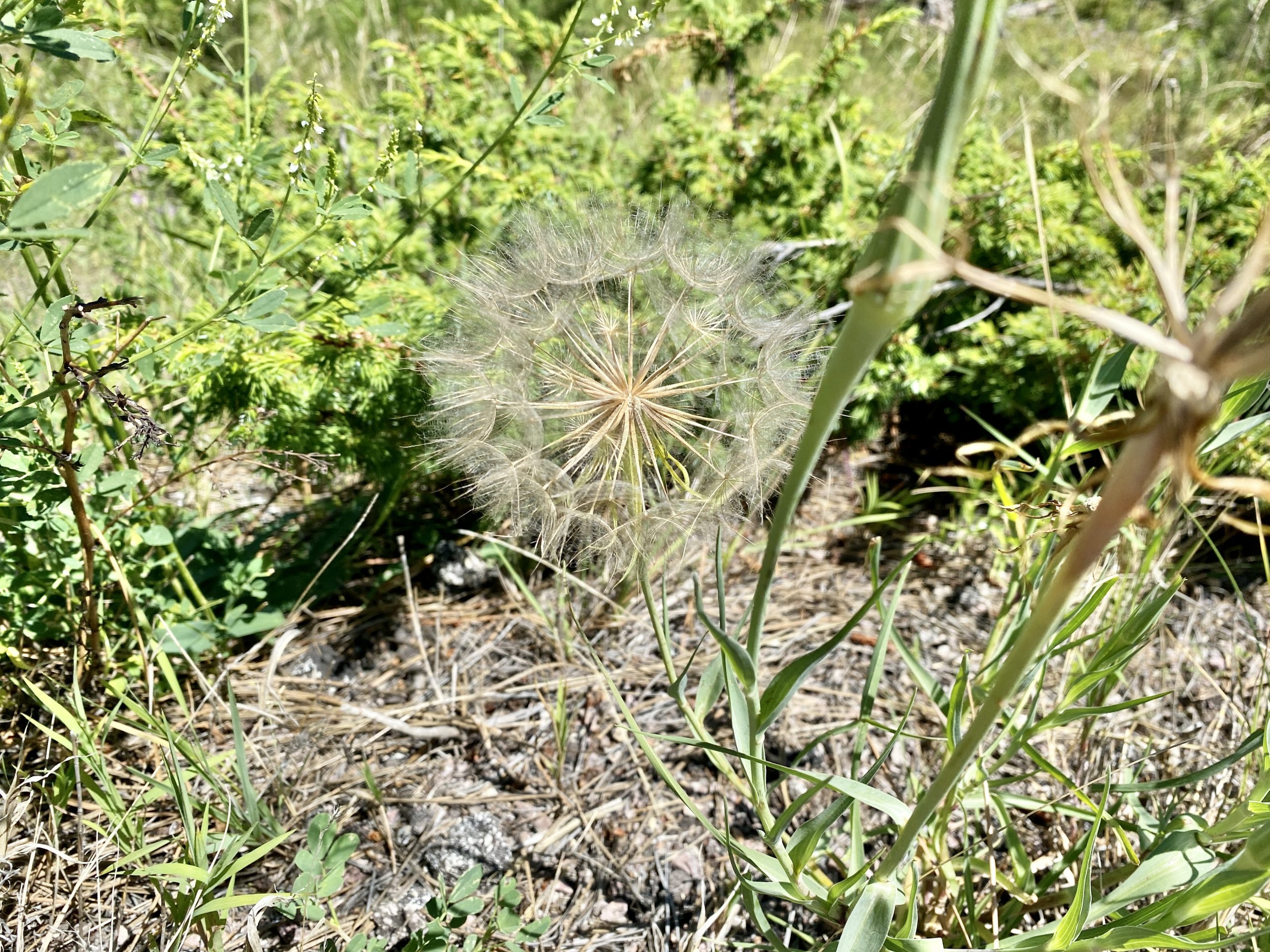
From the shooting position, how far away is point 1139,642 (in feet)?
4.69

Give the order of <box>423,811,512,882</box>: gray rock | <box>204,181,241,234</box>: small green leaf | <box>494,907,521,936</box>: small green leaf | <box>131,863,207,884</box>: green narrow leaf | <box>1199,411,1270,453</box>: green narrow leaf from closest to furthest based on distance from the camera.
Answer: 1. <box>1199,411,1270,453</box>: green narrow leaf
2. <box>131,863,207,884</box>: green narrow leaf
3. <box>204,181,241,234</box>: small green leaf
4. <box>494,907,521,936</box>: small green leaf
5. <box>423,811,512,882</box>: gray rock

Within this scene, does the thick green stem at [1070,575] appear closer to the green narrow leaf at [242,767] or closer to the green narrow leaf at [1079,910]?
the green narrow leaf at [1079,910]

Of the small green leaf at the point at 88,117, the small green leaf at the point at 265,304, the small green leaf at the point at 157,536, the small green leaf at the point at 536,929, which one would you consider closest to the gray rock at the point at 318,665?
the small green leaf at the point at 157,536

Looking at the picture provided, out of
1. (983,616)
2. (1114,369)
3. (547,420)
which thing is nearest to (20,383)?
(547,420)

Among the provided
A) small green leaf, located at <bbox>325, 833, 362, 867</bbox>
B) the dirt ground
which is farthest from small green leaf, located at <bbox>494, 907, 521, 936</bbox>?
small green leaf, located at <bbox>325, 833, 362, 867</bbox>

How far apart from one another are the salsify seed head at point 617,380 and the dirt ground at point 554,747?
41 centimetres

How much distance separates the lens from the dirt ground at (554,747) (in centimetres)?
189

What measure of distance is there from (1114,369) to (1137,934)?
3.13 feet

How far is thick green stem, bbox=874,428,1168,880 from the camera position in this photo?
664 mm

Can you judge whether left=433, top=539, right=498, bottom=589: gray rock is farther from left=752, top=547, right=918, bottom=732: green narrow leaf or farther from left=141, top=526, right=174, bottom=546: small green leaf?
left=752, top=547, right=918, bottom=732: green narrow leaf

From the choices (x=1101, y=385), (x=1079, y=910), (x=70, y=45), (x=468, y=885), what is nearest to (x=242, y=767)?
(x=468, y=885)

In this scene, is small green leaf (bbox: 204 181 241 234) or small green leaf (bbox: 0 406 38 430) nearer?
small green leaf (bbox: 0 406 38 430)

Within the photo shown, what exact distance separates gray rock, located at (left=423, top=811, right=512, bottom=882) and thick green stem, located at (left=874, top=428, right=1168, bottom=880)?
1341mm

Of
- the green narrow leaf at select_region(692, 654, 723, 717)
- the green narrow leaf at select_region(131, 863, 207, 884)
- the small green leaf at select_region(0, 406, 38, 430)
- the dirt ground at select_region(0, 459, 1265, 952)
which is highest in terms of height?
the small green leaf at select_region(0, 406, 38, 430)
